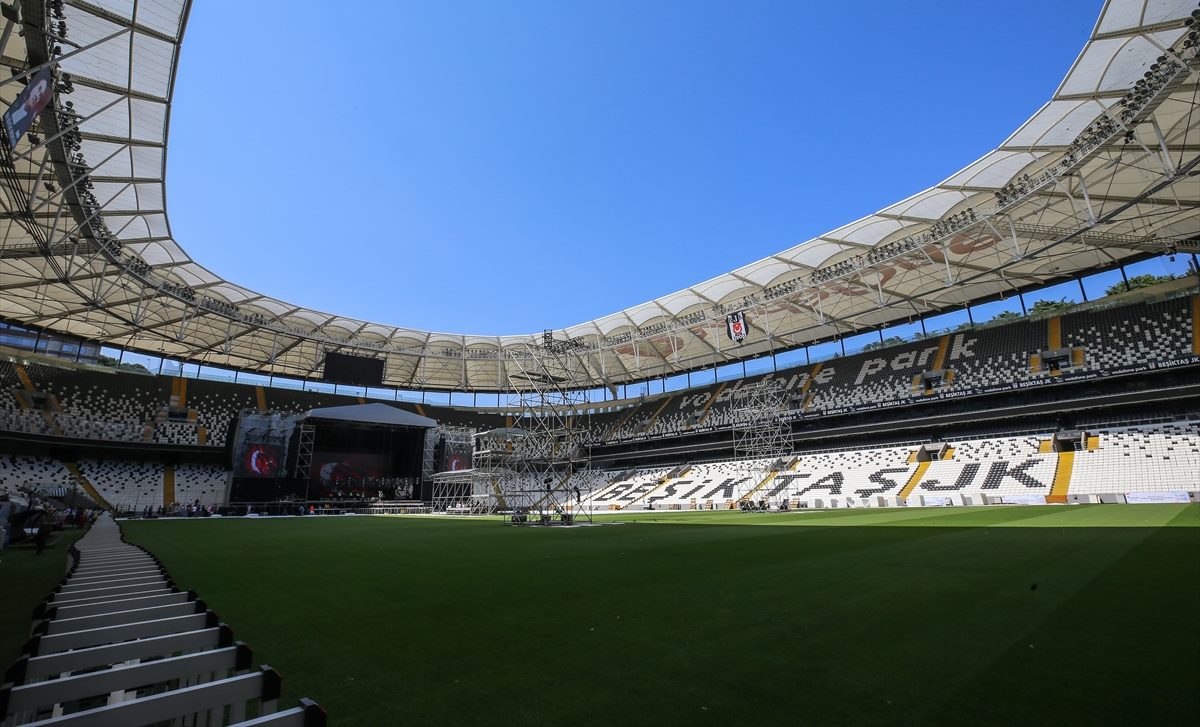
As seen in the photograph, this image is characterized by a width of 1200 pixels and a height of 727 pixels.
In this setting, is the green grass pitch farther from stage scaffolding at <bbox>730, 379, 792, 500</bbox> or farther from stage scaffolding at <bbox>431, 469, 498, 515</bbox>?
stage scaffolding at <bbox>431, 469, 498, 515</bbox>

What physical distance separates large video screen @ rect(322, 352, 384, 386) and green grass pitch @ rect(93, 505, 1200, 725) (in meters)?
34.0

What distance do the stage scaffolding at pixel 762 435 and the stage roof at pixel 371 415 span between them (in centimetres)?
2504

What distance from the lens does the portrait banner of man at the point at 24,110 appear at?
33.6 ft

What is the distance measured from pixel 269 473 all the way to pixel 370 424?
7.84 meters

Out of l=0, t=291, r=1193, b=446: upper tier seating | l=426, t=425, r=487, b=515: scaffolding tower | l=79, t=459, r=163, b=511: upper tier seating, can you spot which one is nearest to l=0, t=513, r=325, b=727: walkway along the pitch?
l=0, t=291, r=1193, b=446: upper tier seating

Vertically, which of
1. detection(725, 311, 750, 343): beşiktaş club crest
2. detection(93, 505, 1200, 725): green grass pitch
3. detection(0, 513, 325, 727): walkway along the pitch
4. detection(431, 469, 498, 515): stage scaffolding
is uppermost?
detection(725, 311, 750, 343): beşiktaş club crest

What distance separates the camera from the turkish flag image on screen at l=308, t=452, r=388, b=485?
42.2 metres

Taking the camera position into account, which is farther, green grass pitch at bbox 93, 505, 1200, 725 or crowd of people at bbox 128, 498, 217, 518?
crowd of people at bbox 128, 498, 217, 518

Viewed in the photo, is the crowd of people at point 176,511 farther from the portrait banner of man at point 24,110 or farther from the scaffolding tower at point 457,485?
the portrait banner of man at point 24,110

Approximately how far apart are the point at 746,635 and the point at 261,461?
4234 cm

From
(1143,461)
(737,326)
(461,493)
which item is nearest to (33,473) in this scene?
(461,493)

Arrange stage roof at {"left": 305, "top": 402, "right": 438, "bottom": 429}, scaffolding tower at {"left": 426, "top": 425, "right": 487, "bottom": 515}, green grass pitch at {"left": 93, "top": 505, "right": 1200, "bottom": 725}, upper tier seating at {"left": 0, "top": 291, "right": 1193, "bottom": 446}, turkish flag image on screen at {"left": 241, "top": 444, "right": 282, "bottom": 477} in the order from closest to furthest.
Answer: green grass pitch at {"left": 93, "top": 505, "right": 1200, "bottom": 725} → upper tier seating at {"left": 0, "top": 291, "right": 1193, "bottom": 446} → turkish flag image on screen at {"left": 241, "top": 444, "right": 282, "bottom": 477} → scaffolding tower at {"left": 426, "top": 425, "right": 487, "bottom": 515} → stage roof at {"left": 305, "top": 402, "right": 438, "bottom": 429}

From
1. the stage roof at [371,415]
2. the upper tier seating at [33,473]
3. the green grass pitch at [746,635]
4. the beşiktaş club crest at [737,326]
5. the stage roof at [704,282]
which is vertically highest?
the stage roof at [704,282]

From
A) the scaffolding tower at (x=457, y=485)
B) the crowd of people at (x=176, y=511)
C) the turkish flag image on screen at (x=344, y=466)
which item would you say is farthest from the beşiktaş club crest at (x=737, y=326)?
the crowd of people at (x=176, y=511)
